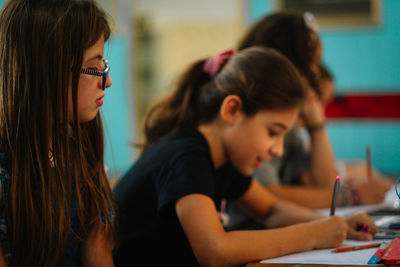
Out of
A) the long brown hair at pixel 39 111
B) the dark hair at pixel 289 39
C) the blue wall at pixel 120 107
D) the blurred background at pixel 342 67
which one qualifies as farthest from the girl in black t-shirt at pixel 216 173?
the blue wall at pixel 120 107

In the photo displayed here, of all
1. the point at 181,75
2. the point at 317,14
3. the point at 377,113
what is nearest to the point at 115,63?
the point at 317,14

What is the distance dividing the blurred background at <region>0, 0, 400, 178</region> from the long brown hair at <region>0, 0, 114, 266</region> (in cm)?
227

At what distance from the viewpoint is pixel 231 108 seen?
1216mm

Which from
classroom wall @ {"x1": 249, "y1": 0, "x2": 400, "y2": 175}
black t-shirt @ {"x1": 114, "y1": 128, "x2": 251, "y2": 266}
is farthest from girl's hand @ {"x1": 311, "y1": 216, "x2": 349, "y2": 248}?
classroom wall @ {"x1": 249, "y1": 0, "x2": 400, "y2": 175}

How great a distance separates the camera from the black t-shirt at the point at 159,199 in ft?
3.52

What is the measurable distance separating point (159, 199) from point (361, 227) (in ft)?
1.48

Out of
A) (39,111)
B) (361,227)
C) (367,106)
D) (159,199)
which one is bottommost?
(367,106)

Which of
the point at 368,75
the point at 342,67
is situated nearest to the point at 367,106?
the point at 368,75

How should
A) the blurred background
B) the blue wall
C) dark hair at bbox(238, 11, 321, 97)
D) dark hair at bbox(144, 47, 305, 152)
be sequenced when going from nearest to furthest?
dark hair at bbox(144, 47, 305, 152) → dark hair at bbox(238, 11, 321, 97) → the blurred background → the blue wall

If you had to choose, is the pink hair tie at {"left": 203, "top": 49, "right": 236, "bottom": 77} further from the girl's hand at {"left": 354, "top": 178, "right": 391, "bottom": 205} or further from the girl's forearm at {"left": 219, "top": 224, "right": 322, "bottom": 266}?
the girl's hand at {"left": 354, "top": 178, "right": 391, "bottom": 205}

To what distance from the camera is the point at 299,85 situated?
125cm

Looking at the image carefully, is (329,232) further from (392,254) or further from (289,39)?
(289,39)

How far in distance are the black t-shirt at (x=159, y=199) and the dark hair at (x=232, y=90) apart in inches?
4.0

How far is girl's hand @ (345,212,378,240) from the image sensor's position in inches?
41.4
